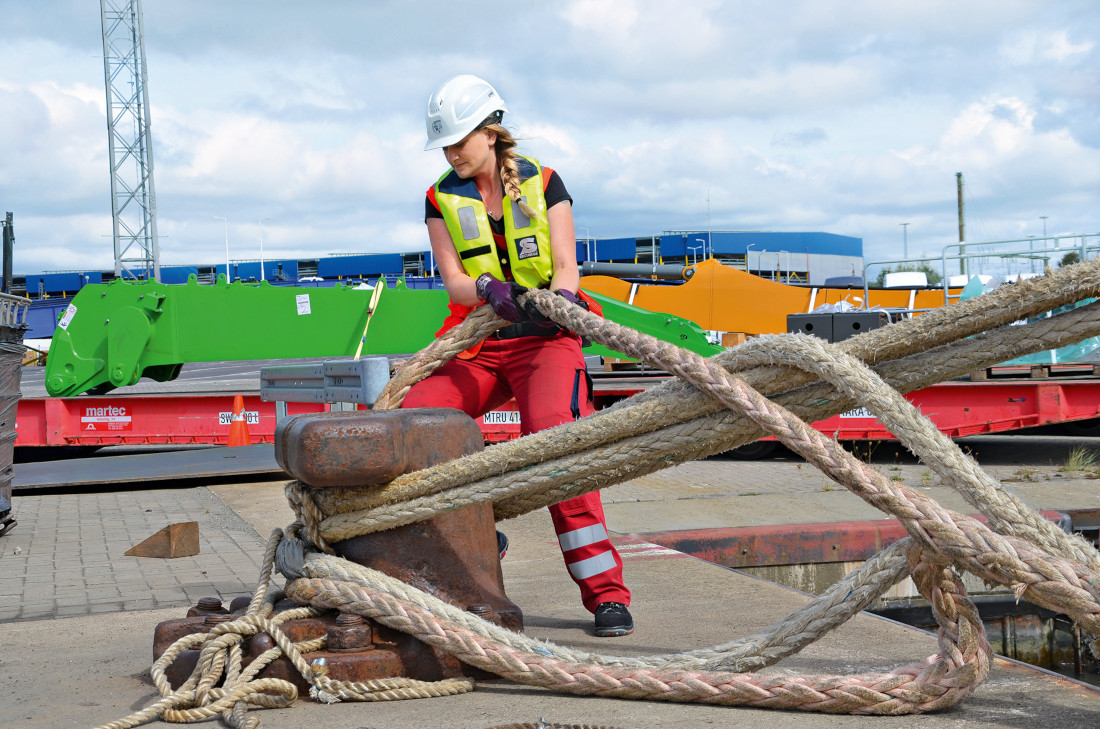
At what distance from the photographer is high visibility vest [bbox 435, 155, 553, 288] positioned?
11.1 ft

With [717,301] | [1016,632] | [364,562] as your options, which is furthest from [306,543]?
[717,301]

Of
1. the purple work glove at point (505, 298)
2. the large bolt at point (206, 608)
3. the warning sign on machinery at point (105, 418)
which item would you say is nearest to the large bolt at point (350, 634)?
the large bolt at point (206, 608)

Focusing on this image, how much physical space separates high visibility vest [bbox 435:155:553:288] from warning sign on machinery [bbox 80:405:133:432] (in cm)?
799

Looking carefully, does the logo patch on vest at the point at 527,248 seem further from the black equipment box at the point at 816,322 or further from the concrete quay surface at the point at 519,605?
the black equipment box at the point at 816,322

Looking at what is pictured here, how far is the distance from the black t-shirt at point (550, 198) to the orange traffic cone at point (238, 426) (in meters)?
7.38

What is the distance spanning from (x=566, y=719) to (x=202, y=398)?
890 centimetres

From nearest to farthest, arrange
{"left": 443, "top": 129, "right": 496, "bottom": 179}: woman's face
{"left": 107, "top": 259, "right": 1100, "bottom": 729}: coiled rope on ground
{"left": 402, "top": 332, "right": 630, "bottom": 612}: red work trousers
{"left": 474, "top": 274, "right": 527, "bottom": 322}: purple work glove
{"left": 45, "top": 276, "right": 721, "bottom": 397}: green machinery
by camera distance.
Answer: {"left": 107, "top": 259, "right": 1100, "bottom": 729}: coiled rope on ground
{"left": 474, "top": 274, "right": 527, "bottom": 322}: purple work glove
{"left": 402, "top": 332, "right": 630, "bottom": 612}: red work trousers
{"left": 443, "top": 129, "right": 496, "bottom": 179}: woman's face
{"left": 45, "top": 276, "right": 721, "bottom": 397}: green machinery

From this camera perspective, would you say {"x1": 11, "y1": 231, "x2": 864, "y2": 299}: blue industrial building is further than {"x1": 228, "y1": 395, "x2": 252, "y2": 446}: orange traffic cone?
Yes

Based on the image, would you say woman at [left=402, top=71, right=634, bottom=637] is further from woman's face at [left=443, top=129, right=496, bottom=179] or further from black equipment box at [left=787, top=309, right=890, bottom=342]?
black equipment box at [left=787, top=309, right=890, bottom=342]

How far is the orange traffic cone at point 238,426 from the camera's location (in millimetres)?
10289

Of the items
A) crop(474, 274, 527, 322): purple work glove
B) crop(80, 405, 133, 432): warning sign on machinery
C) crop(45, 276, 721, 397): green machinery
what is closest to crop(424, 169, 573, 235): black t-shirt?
crop(474, 274, 527, 322): purple work glove

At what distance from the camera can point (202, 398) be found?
1042 cm

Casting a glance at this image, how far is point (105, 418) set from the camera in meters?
10.3

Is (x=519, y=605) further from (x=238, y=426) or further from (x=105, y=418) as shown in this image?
(x=105, y=418)
